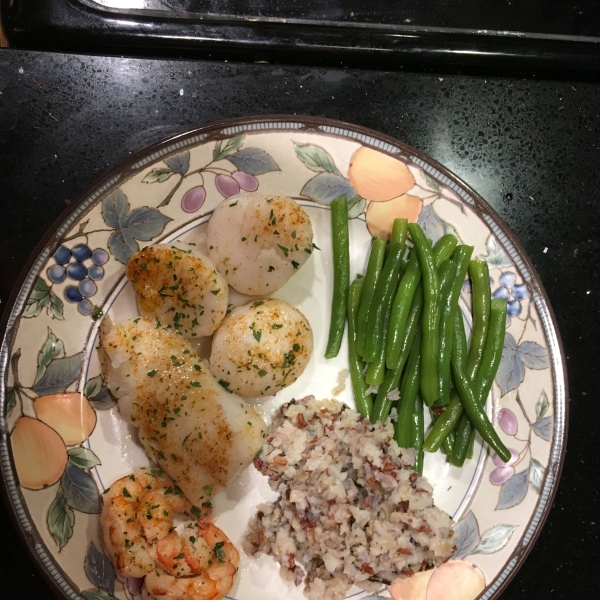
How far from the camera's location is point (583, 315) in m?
2.87

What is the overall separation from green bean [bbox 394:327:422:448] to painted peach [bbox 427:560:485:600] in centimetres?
62

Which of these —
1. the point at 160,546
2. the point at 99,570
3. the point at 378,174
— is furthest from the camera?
the point at 378,174

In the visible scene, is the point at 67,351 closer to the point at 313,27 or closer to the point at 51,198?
the point at 51,198

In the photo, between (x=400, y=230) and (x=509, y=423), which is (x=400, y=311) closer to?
(x=400, y=230)

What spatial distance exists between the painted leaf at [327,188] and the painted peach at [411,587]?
183cm

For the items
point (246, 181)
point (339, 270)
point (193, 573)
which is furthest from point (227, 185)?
point (193, 573)

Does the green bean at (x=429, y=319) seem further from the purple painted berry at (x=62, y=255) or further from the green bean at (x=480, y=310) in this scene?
the purple painted berry at (x=62, y=255)

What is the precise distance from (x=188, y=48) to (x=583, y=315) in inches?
102

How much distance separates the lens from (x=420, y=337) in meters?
2.44

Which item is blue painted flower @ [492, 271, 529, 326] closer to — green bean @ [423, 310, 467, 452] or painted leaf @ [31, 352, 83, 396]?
green bean @ [423, 310, 467, 452]

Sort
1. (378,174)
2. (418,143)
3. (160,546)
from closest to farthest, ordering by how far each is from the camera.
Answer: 1. (160,546)
2. (378,174)
3. (418,143)

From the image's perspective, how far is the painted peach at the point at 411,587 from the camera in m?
2.41

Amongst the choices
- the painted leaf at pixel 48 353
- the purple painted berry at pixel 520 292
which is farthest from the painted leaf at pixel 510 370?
the painted leaf at pixel 48 353

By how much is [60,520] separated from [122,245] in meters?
1.24
